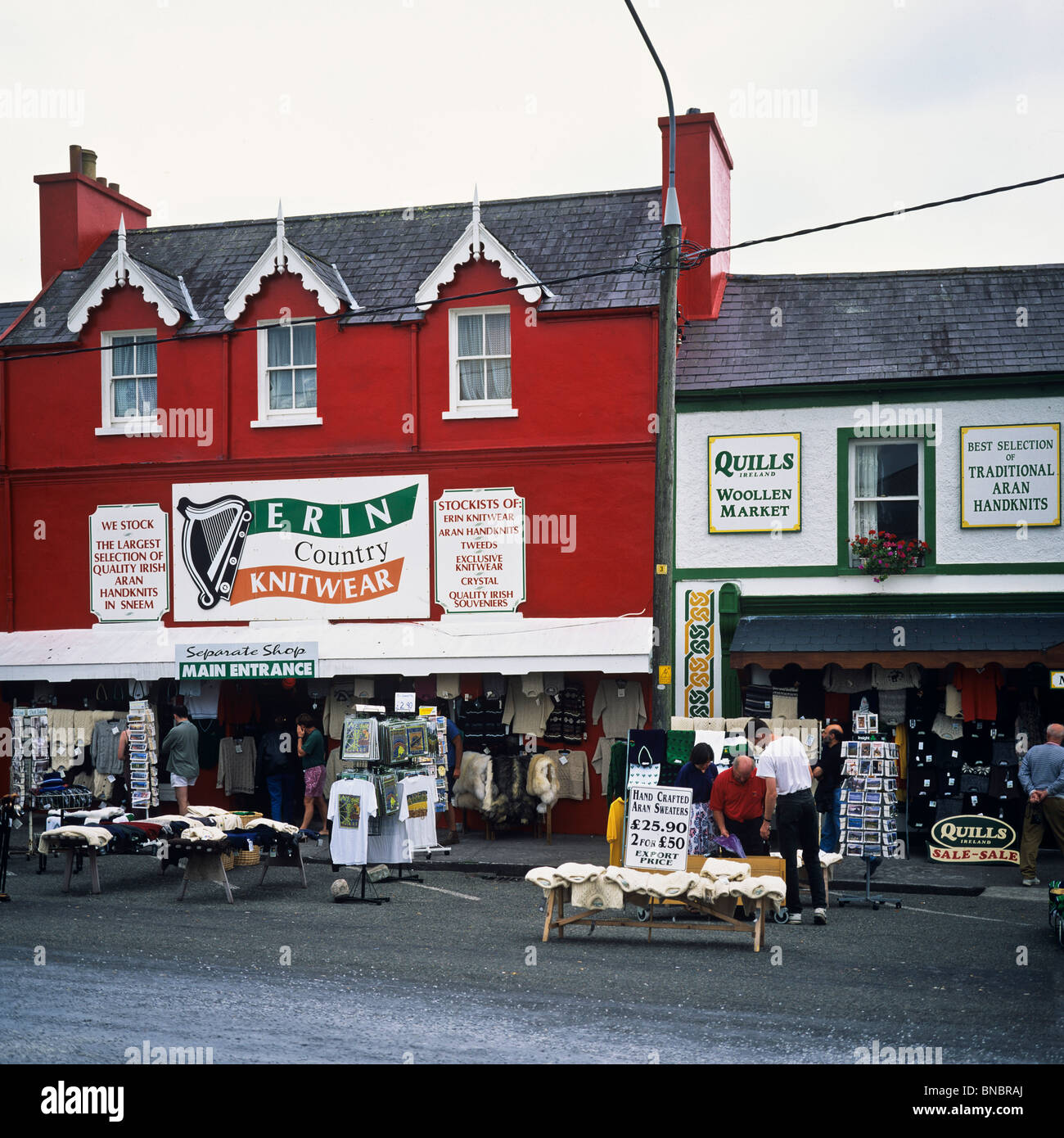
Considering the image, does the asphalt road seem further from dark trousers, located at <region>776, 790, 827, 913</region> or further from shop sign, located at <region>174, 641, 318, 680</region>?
shop sign, located at <region>174, 641, 318, 680</region>

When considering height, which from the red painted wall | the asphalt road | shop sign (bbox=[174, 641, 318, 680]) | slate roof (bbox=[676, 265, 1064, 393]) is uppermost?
the red painted wall

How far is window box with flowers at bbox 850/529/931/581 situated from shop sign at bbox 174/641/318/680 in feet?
24.9

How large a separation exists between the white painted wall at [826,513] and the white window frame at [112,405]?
8.18m

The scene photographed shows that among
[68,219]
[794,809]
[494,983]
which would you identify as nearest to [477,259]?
[68,219]

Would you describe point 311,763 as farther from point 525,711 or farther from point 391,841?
point 391,841

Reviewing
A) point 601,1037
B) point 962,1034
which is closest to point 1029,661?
point 962,1034

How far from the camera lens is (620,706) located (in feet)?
61.3

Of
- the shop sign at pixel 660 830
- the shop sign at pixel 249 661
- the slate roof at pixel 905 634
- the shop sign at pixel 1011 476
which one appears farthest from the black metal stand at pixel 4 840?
the shop sign at pixel 1011 476

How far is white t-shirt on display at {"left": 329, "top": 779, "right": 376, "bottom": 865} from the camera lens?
1403 centimetres

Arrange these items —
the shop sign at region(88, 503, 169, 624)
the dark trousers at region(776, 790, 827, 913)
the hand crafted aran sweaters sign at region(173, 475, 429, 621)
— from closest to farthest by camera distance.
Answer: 1. the dark trousers at region(776, 790, 827, 913)
2. the hand crafted aran sweaters sign at region(173, 475, 429, 621)
3. the shop sign at region(88, 503, 169, 624)

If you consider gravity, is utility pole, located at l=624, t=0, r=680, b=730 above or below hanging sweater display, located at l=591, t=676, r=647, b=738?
above

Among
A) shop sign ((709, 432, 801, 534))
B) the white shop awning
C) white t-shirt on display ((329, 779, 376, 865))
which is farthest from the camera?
shop sign ((709, 432, 801, 534))

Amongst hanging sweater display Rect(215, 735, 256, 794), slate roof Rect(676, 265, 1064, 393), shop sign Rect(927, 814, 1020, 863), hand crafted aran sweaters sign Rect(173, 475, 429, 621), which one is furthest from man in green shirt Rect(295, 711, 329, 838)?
shop sign Rect(927, 814, 1020, 863)

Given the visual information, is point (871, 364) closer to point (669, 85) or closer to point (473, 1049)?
point (669, 85)
